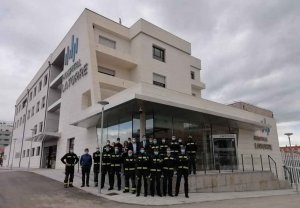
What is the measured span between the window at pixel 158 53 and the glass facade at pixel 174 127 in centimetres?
918

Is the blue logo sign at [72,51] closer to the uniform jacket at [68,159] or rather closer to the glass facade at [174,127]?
the glass facade at [174,127]

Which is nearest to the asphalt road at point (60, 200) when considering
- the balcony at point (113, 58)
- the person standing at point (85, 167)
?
the person standing at point (85, 167)

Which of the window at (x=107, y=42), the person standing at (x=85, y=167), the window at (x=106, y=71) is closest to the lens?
the person standing at (x=85, y=167)

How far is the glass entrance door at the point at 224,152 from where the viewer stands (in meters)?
16.5

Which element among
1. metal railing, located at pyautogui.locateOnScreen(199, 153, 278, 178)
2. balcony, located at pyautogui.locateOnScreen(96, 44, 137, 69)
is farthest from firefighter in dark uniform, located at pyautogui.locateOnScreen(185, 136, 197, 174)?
balcony, located at pyautogui.locateOnScreen(96, 44, 137, 69)

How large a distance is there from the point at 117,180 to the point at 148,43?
52.2 feet

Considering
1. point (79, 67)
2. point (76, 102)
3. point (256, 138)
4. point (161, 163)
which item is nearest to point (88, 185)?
point (161, 163)

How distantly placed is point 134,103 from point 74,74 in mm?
12324

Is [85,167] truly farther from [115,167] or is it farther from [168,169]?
[168,169]

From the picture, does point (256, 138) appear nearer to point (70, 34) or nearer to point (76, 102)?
point (76, 102)

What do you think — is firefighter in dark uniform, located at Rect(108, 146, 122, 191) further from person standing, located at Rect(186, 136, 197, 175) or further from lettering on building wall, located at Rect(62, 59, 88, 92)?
lettering on building wall, located at Rect(62, 59, 88, 92)

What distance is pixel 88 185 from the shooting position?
13.6 m

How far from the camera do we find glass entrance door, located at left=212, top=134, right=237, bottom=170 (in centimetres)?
1645

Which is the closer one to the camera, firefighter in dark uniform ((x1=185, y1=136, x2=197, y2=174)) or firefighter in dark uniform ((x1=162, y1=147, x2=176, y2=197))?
firefighter in dark uniform ((x1=162, y1=147, x2=176, y2=197))
